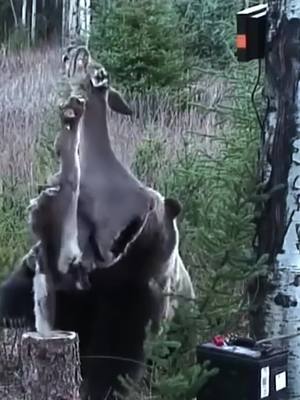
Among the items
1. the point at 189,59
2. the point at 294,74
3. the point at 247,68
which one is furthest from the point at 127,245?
the point at 189,59

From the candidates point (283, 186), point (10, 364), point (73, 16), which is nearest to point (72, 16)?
point (73, 16)

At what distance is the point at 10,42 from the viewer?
655 inches

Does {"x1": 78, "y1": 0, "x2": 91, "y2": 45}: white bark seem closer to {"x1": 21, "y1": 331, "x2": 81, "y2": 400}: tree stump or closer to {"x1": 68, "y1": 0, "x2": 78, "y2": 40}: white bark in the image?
{"x1": 68, "y1": 0, "x2": 78, "y2": 40}: white bark

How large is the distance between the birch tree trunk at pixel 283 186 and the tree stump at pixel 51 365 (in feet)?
3.44

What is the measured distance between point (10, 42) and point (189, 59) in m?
3.40

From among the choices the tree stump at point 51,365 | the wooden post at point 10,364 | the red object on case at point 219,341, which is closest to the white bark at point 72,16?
the wooden post at point 10,364

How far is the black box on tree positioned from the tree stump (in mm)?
565

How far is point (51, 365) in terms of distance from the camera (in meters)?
4.45

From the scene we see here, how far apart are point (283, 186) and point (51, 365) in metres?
1.37

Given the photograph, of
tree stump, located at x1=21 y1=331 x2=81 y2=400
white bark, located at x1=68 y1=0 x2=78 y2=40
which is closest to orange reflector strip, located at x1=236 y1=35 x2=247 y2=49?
tree stump, located at x1=21 y1=331 x2=81 y2=400

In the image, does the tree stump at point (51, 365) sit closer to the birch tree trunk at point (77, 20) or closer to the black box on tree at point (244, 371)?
the black box on tree at point (244, 371)

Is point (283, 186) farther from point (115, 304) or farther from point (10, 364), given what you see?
point (10, 364)

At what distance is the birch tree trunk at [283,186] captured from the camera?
16.6 ft

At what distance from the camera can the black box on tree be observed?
4.55 meters
